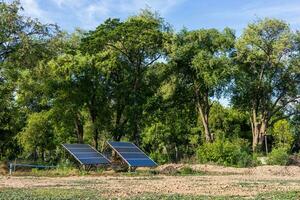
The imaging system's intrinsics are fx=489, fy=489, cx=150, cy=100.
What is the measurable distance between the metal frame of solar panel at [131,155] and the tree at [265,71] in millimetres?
17683

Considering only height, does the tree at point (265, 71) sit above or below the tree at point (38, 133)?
above

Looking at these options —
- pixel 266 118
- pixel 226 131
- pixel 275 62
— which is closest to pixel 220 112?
pixel 226 131

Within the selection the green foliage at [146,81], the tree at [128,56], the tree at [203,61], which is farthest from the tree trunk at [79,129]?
the tree at [203,61]

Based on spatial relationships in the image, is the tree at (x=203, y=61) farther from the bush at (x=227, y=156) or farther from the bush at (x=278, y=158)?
the bush at (x=278, y=158)

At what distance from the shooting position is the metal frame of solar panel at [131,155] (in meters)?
30.1

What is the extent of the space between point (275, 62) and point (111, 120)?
16.8 meters

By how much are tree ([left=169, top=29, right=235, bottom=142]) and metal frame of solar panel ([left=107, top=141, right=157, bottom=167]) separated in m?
12.4

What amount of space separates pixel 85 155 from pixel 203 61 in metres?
16.0

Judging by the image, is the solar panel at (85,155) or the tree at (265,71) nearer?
the solar panel at (85,155)

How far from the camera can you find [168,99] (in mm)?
43406

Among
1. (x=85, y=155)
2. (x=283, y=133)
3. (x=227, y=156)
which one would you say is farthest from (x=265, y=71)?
(x=85, y=155)

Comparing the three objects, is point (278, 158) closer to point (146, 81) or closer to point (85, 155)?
point (146, 81)

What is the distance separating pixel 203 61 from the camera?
4222 centimetres

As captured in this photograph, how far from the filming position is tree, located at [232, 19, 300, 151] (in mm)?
46250
